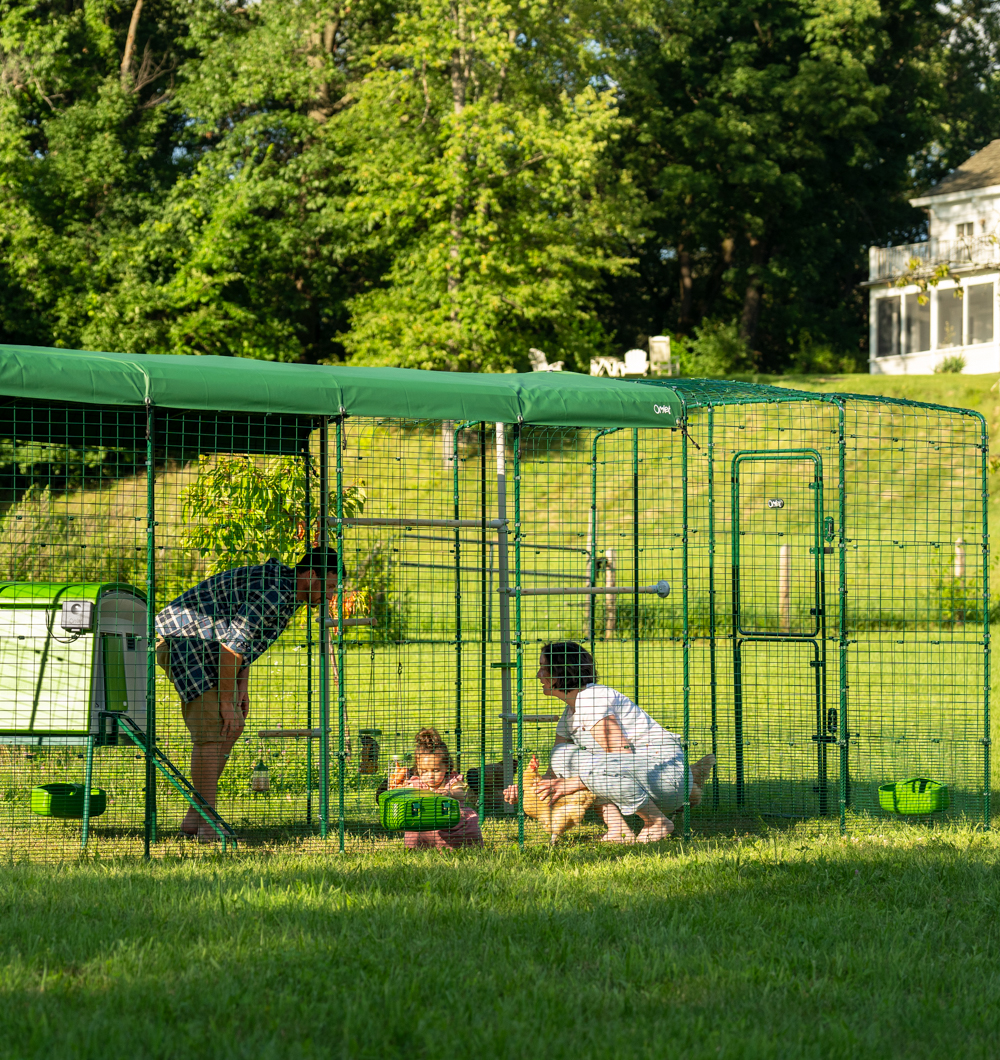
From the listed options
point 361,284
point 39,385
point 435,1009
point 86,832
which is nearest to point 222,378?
point 39,385

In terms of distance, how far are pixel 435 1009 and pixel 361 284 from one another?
1186 inches

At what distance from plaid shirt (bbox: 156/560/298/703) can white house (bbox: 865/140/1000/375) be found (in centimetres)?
3339

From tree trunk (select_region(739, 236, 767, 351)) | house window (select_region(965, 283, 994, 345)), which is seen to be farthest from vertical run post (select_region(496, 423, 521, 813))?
tree trunk (select_region(739, 236, 767, 351))

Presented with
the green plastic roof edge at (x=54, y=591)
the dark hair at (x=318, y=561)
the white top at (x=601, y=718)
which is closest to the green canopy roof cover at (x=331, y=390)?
the dark hair at (x=318, y=561)

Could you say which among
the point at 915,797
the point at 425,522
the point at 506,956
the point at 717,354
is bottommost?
the point at 506,956

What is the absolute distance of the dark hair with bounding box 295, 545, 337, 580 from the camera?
271 inches

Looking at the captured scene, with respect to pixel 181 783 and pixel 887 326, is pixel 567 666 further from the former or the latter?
pixel 887 326

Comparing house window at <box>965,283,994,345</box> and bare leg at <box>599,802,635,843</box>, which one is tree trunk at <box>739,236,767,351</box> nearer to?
house window at <box>965,283,994,345</box>

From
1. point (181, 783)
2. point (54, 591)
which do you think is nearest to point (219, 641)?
point (181, 783)

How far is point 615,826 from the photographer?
6977mm

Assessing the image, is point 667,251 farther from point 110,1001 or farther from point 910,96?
point 110,1001

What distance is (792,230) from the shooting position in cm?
4150

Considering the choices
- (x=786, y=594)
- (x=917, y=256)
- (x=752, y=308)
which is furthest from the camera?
(x=752, y=308)

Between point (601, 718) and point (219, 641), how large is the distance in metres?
2.00
